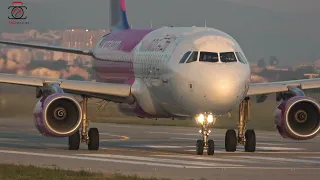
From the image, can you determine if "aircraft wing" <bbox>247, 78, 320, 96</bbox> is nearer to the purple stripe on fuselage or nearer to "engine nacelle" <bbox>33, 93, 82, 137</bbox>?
the purple stripe on fuselage

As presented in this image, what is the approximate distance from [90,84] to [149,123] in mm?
21075

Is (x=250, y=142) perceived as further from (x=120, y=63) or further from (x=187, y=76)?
(x=120, y=63)

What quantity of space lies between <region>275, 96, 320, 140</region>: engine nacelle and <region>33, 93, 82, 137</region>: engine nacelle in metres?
5.98

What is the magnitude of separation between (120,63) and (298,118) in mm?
7268

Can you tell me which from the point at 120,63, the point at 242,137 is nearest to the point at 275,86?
the point at 242,137

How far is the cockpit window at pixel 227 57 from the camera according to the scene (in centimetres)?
3062

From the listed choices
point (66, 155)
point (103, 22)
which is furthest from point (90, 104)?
point (66, 155)

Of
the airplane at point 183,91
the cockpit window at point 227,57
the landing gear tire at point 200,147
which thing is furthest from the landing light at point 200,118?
the cockpit window at point 227,57

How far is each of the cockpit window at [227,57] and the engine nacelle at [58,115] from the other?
4451mm

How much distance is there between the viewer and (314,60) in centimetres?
5875

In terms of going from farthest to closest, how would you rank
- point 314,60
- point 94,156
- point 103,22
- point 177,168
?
point 103,22 < point 314,60 < point 94,156 < point 177,168

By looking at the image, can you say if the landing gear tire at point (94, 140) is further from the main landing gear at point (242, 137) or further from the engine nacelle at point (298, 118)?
the engine nacelle at point (298, 118)

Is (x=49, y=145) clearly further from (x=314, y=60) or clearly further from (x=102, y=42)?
(x=314, y=60)

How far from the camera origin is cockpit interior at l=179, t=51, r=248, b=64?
30.6 metres
